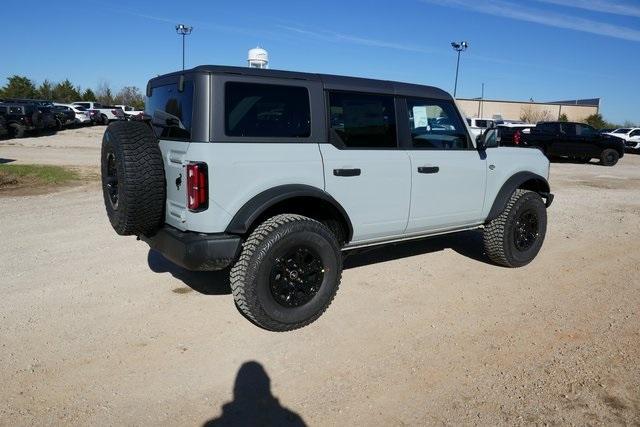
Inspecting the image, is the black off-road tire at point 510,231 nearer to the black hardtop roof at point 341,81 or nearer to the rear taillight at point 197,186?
the black hardtop roof at point 341,81

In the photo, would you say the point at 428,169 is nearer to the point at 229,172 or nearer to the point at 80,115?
the point at 229,172

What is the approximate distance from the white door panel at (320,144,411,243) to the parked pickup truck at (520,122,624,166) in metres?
17.9

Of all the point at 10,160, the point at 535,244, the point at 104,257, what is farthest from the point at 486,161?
the point at 10,160

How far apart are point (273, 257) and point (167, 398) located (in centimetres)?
118

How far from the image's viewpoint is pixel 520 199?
537 centimetres

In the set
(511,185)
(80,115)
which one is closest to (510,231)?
(511,185)

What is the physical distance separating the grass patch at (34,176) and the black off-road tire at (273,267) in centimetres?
830

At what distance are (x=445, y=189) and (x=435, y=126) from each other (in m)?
0.62

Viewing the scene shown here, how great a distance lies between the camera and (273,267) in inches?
145

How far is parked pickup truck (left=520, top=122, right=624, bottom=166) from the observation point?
19.4m

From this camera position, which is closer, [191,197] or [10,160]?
[191,197]

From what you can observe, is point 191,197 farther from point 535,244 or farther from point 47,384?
point 535,244

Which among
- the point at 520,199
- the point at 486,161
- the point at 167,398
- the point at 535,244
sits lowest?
the point at 167,398

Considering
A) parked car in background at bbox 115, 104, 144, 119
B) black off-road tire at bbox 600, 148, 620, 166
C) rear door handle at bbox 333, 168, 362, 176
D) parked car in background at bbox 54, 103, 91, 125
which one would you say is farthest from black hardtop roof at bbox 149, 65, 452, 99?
parked car in background at bbox 54, 103, 91, 125
